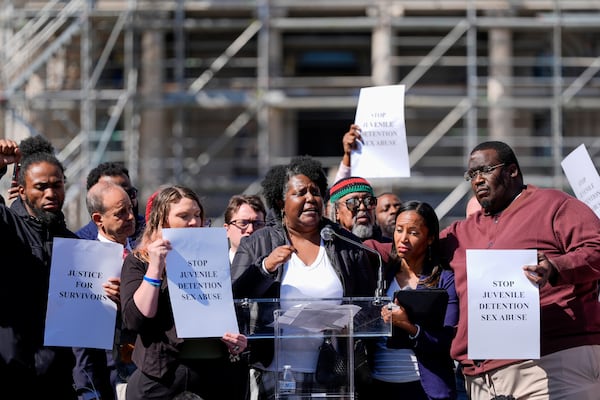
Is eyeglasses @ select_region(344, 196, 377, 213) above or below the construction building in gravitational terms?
below

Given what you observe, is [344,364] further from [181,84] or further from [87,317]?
[181,84]

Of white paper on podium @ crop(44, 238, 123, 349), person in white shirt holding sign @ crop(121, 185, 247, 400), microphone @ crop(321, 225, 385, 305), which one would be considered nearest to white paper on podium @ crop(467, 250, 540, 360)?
microphone @ crop(321, 225, 385, 305)

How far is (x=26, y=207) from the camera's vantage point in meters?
5.45

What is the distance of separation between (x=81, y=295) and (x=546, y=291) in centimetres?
210

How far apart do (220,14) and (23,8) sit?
244 cm

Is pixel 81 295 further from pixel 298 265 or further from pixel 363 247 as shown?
pixel 363 247

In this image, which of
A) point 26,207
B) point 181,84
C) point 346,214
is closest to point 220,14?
point 181,84

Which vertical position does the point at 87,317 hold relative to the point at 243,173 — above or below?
below

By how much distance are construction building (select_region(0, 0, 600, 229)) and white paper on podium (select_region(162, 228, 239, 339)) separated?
812 centimetres

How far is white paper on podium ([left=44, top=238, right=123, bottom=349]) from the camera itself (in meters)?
4.95

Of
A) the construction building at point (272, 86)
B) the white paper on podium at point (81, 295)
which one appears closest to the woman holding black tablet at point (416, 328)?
the white paper on podium at point (81, 295)

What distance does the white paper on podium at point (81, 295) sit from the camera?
4945 millimetres

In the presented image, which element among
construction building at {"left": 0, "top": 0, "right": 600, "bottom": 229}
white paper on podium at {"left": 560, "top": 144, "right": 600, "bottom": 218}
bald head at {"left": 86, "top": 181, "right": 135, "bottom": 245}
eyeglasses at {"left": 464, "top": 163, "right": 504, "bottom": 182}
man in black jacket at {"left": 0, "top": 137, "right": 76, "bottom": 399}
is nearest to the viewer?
man in black jacket at {"left": 0, "top": 137, "right": 76, "bottom": 399}

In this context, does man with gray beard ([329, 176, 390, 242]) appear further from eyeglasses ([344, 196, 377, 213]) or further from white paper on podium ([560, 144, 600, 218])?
white paper on podium ([560, 144, 600, 218])
